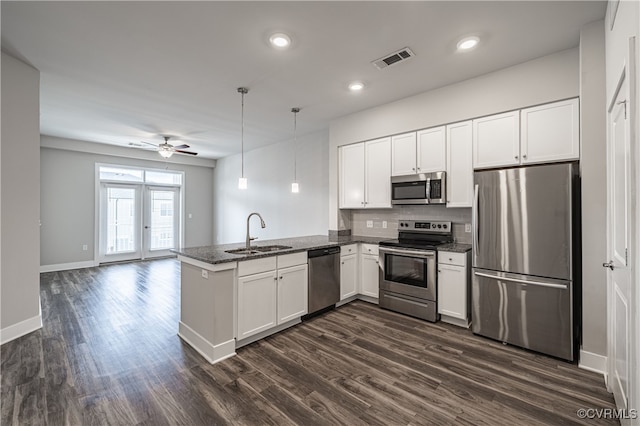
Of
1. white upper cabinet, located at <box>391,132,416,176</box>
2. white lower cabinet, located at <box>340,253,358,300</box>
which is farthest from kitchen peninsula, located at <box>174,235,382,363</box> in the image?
white upper cabinet, located at <box>391,132,416,176</box>

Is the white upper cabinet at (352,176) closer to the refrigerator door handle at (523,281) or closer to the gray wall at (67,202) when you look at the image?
the refrigerator door handle at (523,281)

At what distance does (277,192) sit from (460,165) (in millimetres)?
4143

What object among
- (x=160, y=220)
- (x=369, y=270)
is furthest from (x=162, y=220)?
(x=369, y=270)

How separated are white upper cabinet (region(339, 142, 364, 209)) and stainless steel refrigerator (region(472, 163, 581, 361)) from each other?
1.75 m

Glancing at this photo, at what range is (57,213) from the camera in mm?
6234

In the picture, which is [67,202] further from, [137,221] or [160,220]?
[160,220]

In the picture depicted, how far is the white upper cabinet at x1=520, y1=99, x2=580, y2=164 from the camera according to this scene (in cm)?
Answer: 264

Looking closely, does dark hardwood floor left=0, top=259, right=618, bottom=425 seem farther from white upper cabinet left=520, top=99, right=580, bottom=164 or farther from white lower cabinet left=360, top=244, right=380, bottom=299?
white upper cabinet left=520, top=99, right=580, bottom=164

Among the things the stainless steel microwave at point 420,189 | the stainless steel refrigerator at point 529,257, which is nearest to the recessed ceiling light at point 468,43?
the stainless steel refrigerator at point 529,257

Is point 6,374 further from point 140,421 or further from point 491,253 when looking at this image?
point 491,253

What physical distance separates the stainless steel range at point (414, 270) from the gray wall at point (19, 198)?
415 centimetres

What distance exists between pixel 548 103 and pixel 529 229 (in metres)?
1.28

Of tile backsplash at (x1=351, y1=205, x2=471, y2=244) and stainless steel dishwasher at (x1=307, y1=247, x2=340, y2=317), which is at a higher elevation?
tile backsplash at (x1=351, y1=205, x2=471, y2=244)

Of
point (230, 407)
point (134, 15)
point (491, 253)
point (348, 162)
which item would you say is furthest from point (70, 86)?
point (491, 253)
